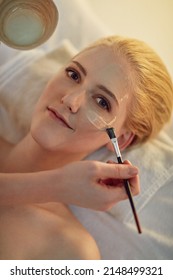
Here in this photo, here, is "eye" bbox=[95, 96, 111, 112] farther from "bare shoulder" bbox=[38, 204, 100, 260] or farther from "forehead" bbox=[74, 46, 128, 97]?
"bare shoulder" bbox=[38, 204, 100, 260]

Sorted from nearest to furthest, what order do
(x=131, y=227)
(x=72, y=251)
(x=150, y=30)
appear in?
(x=72, y=251) → (x=131, y=227) → (x=150, y=30)

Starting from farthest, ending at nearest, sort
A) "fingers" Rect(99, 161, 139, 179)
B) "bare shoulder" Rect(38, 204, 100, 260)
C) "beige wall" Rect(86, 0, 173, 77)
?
"beige wall" Rect(86, 0, 173, 77) < "bare shoulder" Rect(38, 204, 100, 260) < "fingers" Rect(99, 161, 139, 179)

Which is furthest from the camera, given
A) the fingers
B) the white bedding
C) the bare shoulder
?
the white bedding

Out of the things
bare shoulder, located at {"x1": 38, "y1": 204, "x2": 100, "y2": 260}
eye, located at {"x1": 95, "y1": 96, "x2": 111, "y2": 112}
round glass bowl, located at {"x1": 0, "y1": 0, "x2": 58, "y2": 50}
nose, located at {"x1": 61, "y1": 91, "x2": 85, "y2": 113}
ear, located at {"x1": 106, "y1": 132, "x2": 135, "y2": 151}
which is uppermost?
round glass bowl, located at {"x1": 0, "y1": 0, "x2": 58, "y2": 50}

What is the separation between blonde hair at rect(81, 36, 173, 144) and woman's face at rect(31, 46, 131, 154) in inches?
0.9

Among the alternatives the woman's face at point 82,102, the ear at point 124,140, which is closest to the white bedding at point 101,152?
the ear at point 124,140

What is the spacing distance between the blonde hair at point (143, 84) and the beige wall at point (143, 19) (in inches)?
6.9

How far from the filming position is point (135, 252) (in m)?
0.82

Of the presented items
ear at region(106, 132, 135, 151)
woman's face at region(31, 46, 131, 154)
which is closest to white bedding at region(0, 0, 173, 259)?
ear at region(106, 132, 135, 151)

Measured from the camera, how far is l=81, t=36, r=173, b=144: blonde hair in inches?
31.7

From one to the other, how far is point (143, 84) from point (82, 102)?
153 millimetres

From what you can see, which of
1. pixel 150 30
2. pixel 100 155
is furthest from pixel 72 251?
pixel 150 30

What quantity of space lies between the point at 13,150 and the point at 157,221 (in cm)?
38

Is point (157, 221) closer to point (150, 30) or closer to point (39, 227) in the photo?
point (39, 227)
